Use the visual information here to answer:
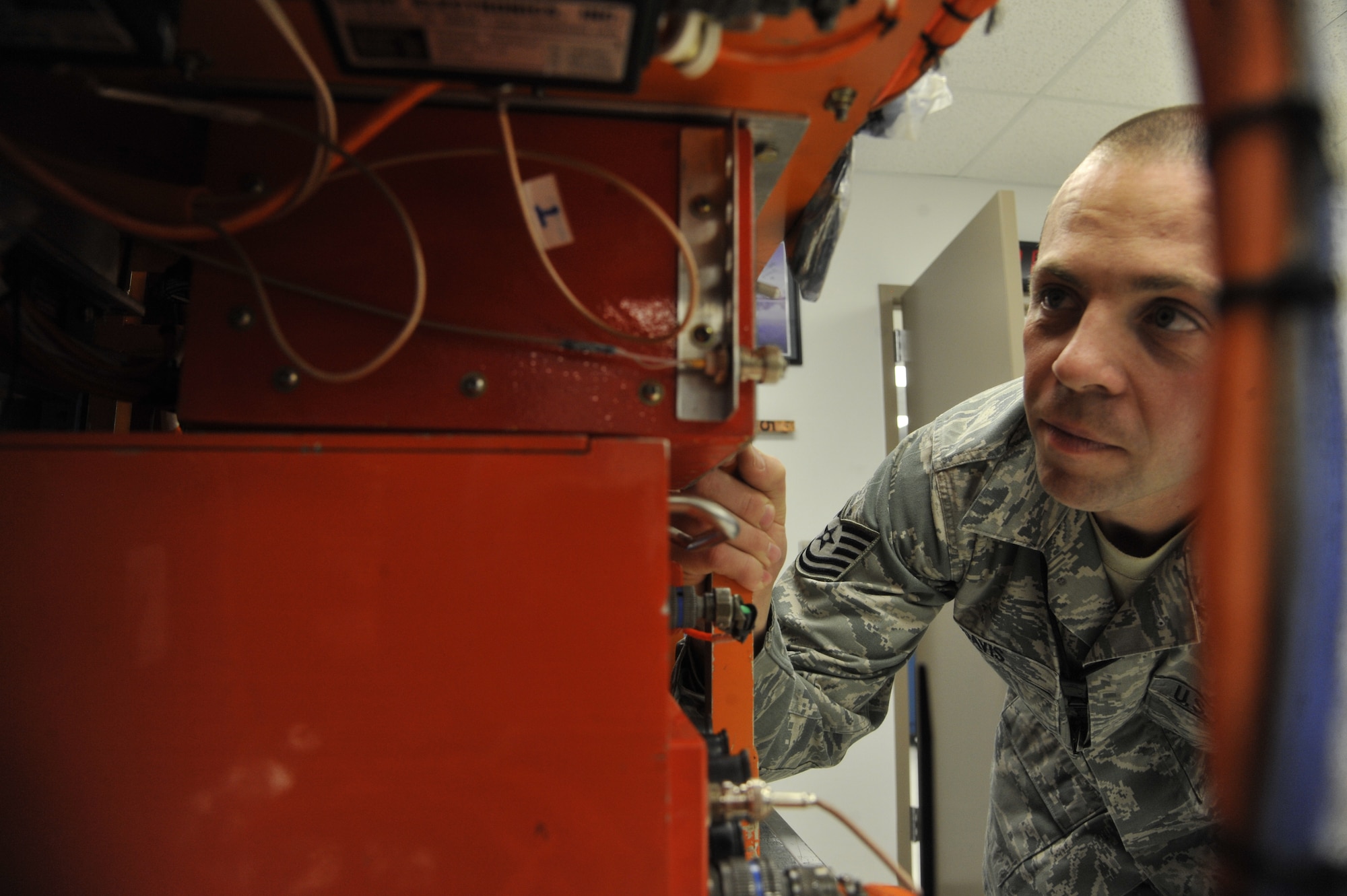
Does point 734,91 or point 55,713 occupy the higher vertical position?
point 734,91

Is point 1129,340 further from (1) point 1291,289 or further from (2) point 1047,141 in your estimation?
(2) point 1047,141

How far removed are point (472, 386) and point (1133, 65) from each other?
2600 mm

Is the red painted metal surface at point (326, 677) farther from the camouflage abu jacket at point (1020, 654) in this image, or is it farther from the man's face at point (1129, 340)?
the man's face at point (1129, 340)

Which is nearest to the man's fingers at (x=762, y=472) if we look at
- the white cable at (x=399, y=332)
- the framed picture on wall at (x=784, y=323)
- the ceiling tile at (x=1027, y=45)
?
the white cable at (x=399, y=332)

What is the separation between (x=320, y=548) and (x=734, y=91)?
1.26 ft

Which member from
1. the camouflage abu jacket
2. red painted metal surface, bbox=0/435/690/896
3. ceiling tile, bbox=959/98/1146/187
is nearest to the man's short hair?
the camouflage abu jacket

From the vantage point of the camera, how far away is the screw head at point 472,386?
441mm

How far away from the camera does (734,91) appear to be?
0.44m

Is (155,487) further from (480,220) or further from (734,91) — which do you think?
(734,91)

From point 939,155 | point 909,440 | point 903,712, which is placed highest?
point 939,155

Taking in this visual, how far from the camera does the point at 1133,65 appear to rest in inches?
84.0

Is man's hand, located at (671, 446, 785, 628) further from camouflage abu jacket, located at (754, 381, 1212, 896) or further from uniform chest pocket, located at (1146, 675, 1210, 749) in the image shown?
uniform chest pocket, located at (1146, 675, 1210, 749)

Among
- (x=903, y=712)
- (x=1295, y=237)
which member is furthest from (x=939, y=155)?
(x=1295, y=237)

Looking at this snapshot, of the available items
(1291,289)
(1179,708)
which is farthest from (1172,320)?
(1291,289)
